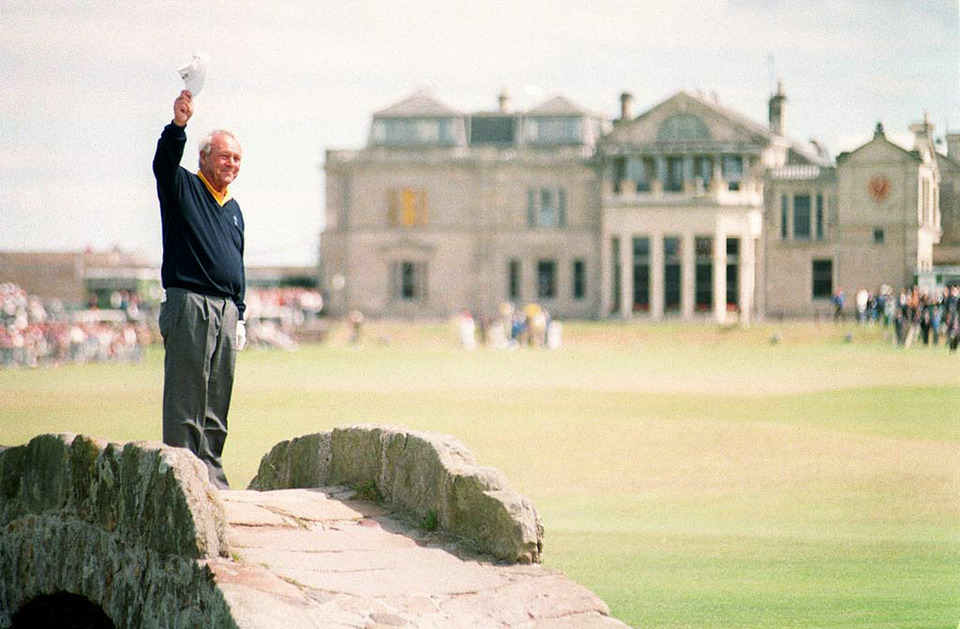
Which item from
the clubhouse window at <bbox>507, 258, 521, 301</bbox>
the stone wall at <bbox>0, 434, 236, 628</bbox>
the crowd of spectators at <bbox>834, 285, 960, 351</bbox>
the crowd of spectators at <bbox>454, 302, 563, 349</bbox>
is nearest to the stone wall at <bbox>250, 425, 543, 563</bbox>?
the stone wall at <bbox>0, 434, 236, 628</bbox>

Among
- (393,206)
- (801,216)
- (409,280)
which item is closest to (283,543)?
(801,216)

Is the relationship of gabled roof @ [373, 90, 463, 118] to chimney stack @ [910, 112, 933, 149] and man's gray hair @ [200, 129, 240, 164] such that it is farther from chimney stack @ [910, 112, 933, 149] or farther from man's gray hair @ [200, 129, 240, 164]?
chimney stack @ [910, 112, 933, 149]

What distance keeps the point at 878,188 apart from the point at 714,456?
62.4 inches

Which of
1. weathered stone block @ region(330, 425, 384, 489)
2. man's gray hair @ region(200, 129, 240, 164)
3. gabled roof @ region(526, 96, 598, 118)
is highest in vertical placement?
gabled roof @ region(526, 96, 598, 118)

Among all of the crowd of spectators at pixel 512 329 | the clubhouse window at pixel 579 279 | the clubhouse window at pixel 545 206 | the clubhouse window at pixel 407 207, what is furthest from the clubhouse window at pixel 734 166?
the clubhouse window at pixel 545 206

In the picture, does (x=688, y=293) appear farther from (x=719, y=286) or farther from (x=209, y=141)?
(x=209, y=141)

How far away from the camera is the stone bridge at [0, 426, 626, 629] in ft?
11.6

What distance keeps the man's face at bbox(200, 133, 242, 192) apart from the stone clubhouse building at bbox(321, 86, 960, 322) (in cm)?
198

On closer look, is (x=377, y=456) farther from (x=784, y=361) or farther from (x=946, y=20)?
(x=784, y=361)

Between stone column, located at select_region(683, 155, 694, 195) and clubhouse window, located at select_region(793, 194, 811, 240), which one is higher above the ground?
stone column, located at select_region(683, 155, 694, 195)

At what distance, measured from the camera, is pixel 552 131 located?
2155 cm

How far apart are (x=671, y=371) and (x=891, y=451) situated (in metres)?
5.97

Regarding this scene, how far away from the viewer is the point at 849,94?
732cm

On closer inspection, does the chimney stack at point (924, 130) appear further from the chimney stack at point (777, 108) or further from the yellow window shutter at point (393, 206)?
the yellow window shutter at point (393, 206)
